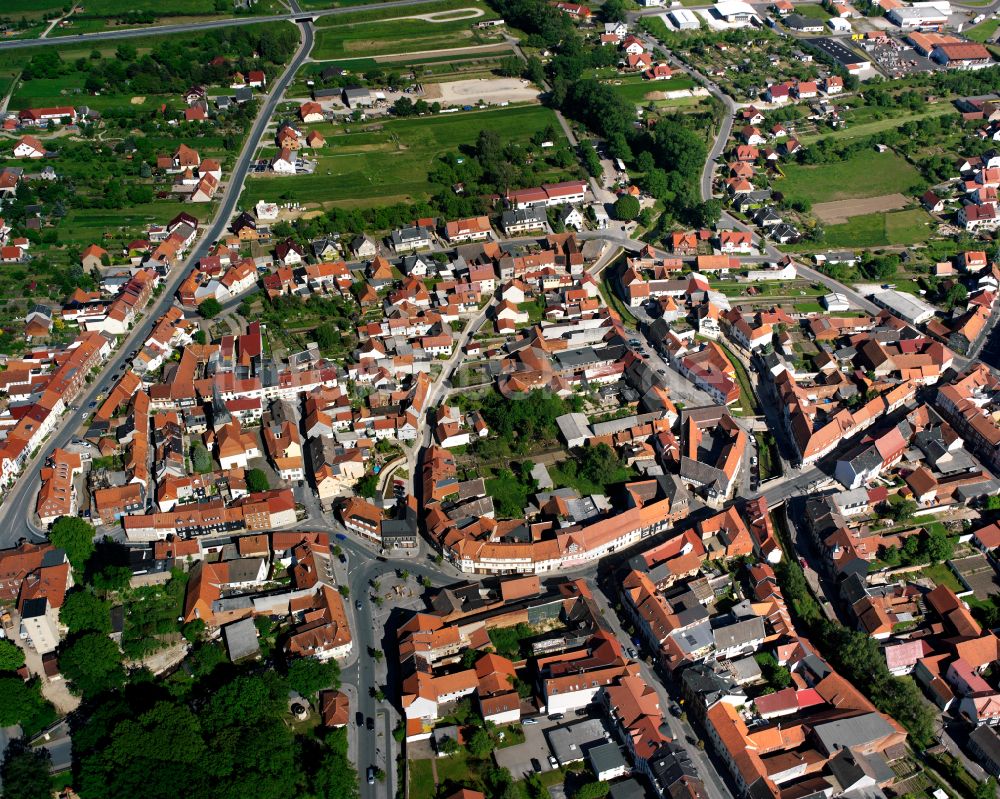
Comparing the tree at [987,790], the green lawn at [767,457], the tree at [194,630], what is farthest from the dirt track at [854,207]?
the tree at [194,630]

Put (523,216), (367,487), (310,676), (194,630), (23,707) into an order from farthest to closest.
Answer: (523,216) < (367,487) < (194,630) < (310,676) < (23,707)

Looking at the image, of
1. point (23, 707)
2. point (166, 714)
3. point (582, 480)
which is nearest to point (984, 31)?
point (582, 480)

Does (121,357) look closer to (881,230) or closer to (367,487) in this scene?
(367,487)

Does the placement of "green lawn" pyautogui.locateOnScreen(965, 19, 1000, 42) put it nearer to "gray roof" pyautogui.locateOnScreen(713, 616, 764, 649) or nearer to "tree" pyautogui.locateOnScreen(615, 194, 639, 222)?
"tree" pyautogui.locateOnScreen(615, 194, 639, 222)

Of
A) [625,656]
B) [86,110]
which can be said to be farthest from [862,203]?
[86,110]

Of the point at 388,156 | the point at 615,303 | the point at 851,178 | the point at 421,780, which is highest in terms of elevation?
the point at 388,156

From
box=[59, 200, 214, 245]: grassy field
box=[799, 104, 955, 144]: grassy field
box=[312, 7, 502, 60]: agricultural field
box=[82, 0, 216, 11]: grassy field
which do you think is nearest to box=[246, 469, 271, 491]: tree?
box=[59, 200, 214, 245]: grassy field
